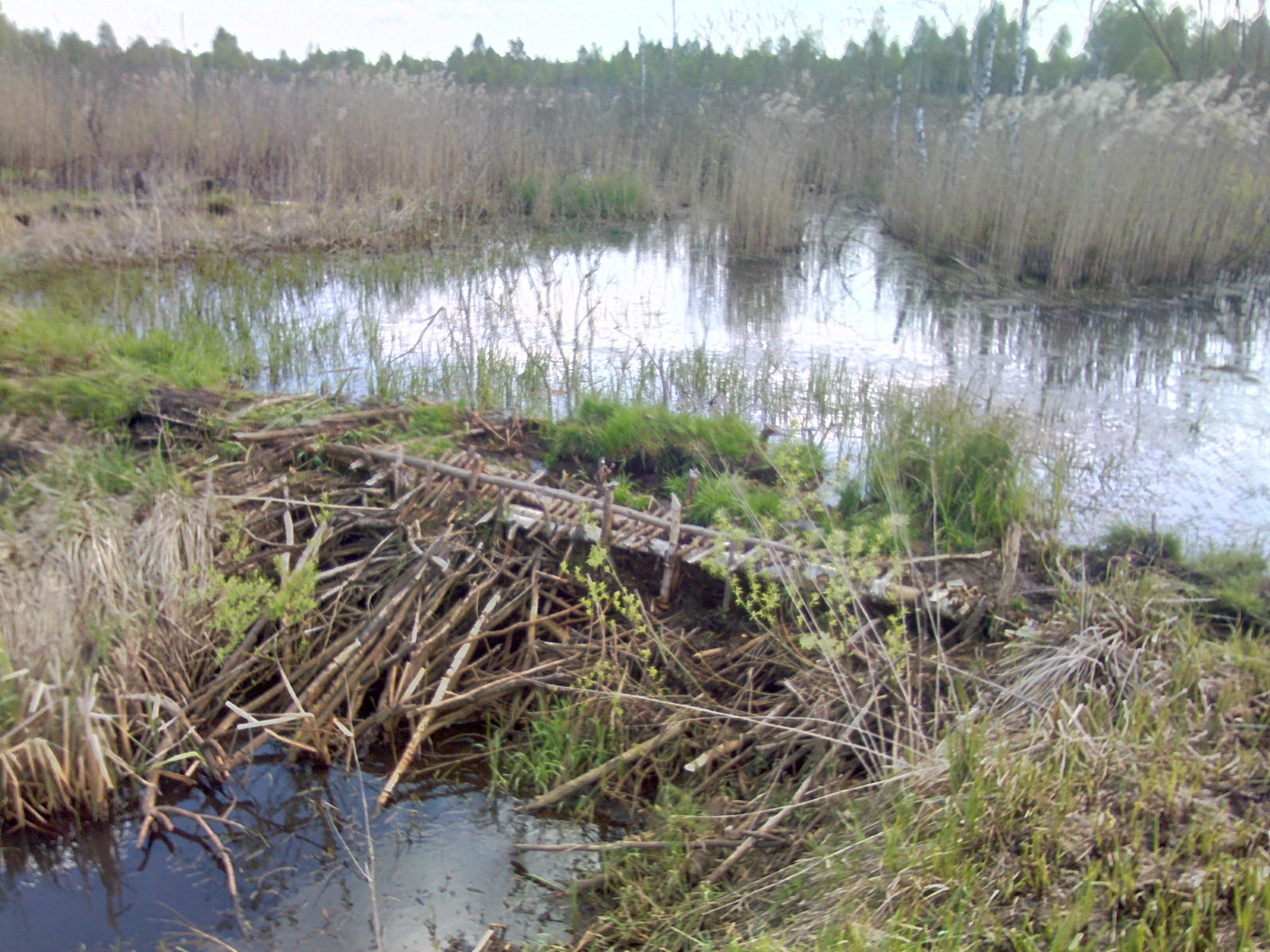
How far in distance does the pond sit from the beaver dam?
0.74 meters

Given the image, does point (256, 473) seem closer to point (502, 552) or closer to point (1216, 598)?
point (502, 552)

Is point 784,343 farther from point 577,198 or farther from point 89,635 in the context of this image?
point 577,198

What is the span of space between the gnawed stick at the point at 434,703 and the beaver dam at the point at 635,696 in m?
0.01

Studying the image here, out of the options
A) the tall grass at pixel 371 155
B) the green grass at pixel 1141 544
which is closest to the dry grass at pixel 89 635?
the green grass at pixel 1141 544

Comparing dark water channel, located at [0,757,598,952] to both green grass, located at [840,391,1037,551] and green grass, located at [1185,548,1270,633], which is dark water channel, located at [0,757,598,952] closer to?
green grass, located at [840,391,1037,551]

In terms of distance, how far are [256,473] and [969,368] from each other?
4.66m

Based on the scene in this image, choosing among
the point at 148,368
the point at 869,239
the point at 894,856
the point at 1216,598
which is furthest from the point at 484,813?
the point at 869,239

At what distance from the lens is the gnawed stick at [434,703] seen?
116 inches

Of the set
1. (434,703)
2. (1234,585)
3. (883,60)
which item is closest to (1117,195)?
(1234,585)

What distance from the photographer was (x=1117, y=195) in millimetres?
8250

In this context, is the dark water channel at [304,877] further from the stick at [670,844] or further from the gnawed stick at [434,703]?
the stick at [670,844]

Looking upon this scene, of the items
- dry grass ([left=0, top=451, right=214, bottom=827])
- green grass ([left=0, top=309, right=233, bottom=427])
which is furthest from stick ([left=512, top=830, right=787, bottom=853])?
green grass ([left=0, top=309, right=233, bottom=427])

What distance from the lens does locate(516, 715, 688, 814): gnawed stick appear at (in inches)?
113

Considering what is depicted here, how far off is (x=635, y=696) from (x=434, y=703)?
2.40ft
